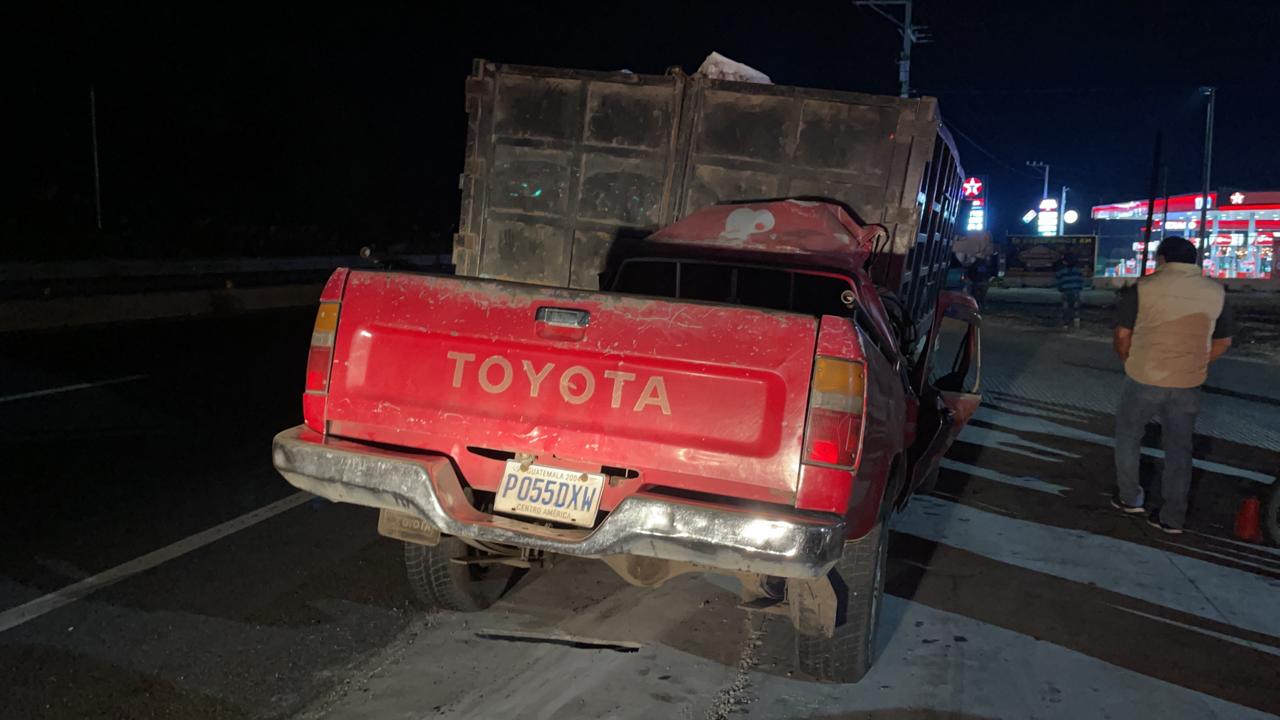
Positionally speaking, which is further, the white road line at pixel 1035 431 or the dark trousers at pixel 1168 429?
the white road line at pixel 1035 431

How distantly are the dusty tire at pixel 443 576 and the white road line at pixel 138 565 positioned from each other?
1469mm

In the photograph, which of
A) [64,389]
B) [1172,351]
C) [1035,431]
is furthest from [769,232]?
[64,389]

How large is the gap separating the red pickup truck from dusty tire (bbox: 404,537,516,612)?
27cm

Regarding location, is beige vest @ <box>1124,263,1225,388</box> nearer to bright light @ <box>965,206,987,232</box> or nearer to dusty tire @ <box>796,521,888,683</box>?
dusty tire @ <box>796,521,888,683</box>

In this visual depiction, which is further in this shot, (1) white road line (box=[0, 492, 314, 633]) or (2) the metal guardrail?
(2) the metal guardrail

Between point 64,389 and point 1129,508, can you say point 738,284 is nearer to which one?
point 1129,508

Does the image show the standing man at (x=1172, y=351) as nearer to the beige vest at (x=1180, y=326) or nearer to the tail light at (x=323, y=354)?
the beige vest at (x=1180, y=326)

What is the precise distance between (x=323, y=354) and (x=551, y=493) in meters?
1.10

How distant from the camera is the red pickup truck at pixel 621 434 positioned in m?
3.48

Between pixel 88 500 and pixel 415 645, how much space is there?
2.96 m

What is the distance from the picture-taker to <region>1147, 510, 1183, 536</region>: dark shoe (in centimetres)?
652

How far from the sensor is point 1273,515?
6387 millimetres

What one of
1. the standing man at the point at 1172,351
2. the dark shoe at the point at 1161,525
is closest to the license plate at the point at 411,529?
the standing man at the point at 1172,351

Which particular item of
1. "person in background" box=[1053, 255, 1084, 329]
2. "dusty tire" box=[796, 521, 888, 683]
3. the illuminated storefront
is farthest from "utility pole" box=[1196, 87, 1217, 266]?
"dusty tire" box=[796, 521, 888, 683]
